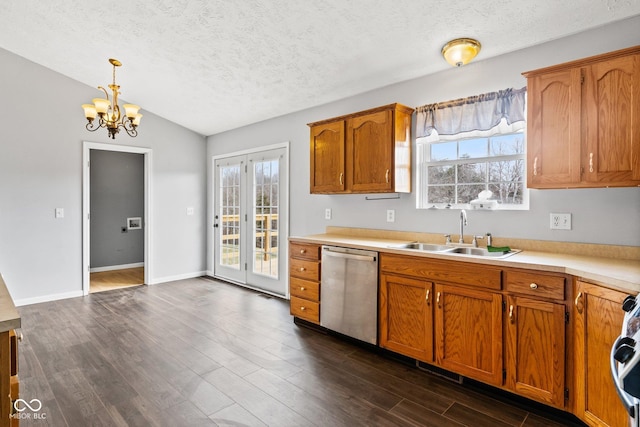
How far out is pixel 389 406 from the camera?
2.17 metres

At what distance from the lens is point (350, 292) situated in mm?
3080

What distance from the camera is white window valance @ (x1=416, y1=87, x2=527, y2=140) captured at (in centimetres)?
269

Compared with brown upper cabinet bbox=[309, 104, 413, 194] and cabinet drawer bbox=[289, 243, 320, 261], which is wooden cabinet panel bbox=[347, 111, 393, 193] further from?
cabinet drawer bbox=[289, 243, 320, 261]

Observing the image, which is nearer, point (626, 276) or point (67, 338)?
point (626, 276)

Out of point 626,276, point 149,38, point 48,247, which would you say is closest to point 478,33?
point 626,276

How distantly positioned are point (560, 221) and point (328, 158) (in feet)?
6.99

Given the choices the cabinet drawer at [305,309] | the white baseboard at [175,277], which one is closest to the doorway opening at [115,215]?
the white baseboard at [175,277]

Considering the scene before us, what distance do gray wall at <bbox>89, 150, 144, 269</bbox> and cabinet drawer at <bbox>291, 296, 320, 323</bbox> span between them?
477cm

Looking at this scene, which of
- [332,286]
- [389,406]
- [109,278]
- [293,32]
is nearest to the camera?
[389,406]

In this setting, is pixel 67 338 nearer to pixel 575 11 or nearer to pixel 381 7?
pixel 381 7

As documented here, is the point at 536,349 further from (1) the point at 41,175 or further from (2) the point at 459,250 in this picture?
(1) the point at 41,175

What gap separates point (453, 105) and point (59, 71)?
4.94 metres

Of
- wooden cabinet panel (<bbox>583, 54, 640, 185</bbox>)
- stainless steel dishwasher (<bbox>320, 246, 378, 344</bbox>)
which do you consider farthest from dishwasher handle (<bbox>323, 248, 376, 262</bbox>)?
wooden cabinet panel (<bbox>583, 54, 640, 185</bbox>)

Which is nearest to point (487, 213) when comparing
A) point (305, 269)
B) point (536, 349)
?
point (536, 349)
